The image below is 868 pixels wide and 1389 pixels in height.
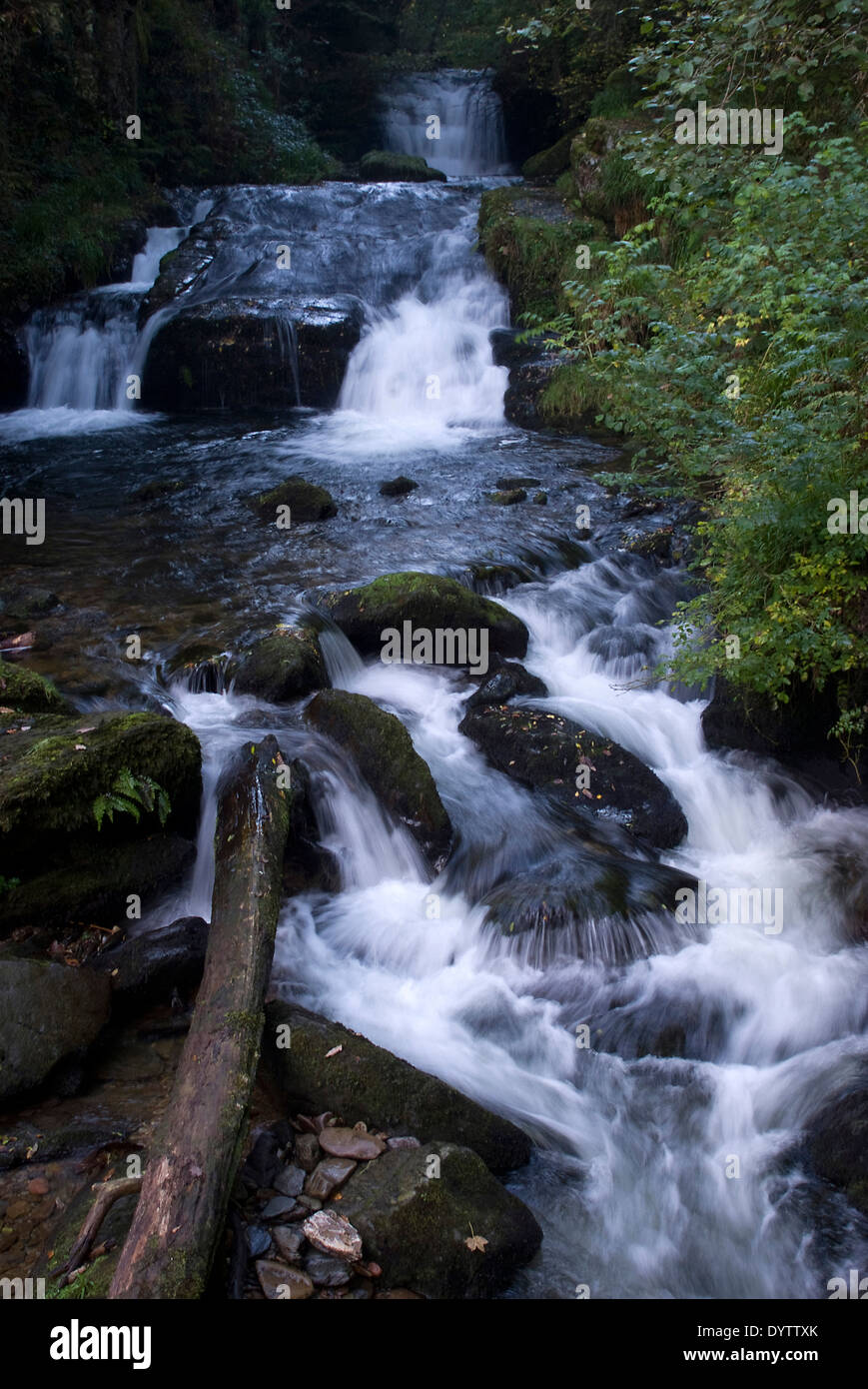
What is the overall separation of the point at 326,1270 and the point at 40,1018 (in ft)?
5.22

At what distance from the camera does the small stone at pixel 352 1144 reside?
3.51 m

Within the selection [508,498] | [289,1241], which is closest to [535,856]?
[289,1241]

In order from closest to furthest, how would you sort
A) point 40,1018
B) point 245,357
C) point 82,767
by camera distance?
point 40,1018 → point 82,767 → point 245,357

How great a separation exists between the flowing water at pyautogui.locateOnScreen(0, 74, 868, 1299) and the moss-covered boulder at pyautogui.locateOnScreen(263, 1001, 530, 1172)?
24 centimetres

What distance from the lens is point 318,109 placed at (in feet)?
85.5

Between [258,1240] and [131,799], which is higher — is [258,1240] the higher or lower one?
the lower one

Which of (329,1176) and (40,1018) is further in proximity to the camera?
(40,1018)

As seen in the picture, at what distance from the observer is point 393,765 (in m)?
5.99

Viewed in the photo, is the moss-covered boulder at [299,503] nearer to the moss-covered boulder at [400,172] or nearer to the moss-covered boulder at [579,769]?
the moss-covered boulder at [579,769]

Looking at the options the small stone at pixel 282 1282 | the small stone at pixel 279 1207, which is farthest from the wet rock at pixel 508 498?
the small stone at pixel 282 1282

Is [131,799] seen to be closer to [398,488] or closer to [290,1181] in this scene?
[290,1181]

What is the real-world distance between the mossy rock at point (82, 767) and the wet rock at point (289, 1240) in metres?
2.34

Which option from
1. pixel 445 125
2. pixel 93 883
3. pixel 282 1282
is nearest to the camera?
pixel 282 1282
